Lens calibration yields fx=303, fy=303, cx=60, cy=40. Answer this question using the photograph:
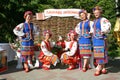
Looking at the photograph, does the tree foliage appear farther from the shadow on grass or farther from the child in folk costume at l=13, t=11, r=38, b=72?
the child in folk costume at l=13, t=11, r=38, b=72

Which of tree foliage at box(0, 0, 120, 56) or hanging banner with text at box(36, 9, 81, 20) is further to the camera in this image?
tree foliage at box(0, 0, 120, 56)

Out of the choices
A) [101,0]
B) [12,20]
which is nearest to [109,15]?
[101,0]

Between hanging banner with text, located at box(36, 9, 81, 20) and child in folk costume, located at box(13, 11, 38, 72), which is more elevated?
hanging banner with text, located at box(36, 9, 81, 20)

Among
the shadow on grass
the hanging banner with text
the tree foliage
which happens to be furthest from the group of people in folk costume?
the tree foliage

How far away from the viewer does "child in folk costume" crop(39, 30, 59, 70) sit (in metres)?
8.09

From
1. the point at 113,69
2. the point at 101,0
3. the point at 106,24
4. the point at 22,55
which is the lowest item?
the point at 113,69

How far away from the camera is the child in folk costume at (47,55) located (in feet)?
26.5

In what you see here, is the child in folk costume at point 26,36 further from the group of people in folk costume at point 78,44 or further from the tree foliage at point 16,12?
the tree foliage at point 16,12

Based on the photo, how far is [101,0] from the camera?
584 inches

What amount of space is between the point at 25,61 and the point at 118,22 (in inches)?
107

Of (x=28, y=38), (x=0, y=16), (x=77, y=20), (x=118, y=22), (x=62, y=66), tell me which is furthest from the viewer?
(x=0, y=16)

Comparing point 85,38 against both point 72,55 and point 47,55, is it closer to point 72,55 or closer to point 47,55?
point 72,55

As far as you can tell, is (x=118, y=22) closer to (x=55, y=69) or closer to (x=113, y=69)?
(x=113, y=69)

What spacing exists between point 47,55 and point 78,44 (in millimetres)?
882
